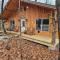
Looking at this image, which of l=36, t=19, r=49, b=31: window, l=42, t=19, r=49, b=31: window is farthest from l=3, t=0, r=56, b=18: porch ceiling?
l=42, t=19, r=49, b=31: window

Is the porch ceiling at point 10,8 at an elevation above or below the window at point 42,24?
above

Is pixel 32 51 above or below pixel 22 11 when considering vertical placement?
below

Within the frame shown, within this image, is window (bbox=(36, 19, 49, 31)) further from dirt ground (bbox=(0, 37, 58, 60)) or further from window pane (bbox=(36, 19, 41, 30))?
dirt ground (bbox=(0, 37, 58, 60))

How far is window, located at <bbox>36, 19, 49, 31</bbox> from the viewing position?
15.4 m

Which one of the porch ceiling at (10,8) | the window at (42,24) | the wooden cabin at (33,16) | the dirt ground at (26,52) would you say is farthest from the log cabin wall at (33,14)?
the dirt ground at (26,52)

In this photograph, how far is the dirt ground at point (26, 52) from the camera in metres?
7.91

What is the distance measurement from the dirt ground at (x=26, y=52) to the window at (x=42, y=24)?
204 inches

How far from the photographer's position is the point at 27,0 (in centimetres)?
1642

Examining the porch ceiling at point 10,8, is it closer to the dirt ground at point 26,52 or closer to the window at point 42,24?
the window at point 42,24

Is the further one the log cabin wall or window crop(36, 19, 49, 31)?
window crop(36, 19, 49, 31)

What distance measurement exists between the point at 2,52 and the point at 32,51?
1.53m

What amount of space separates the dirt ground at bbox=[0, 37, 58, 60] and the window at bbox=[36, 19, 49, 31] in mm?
5182

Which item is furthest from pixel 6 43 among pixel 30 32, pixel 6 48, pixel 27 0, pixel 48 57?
pixel 27 0

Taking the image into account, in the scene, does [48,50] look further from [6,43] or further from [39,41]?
[6,43]
